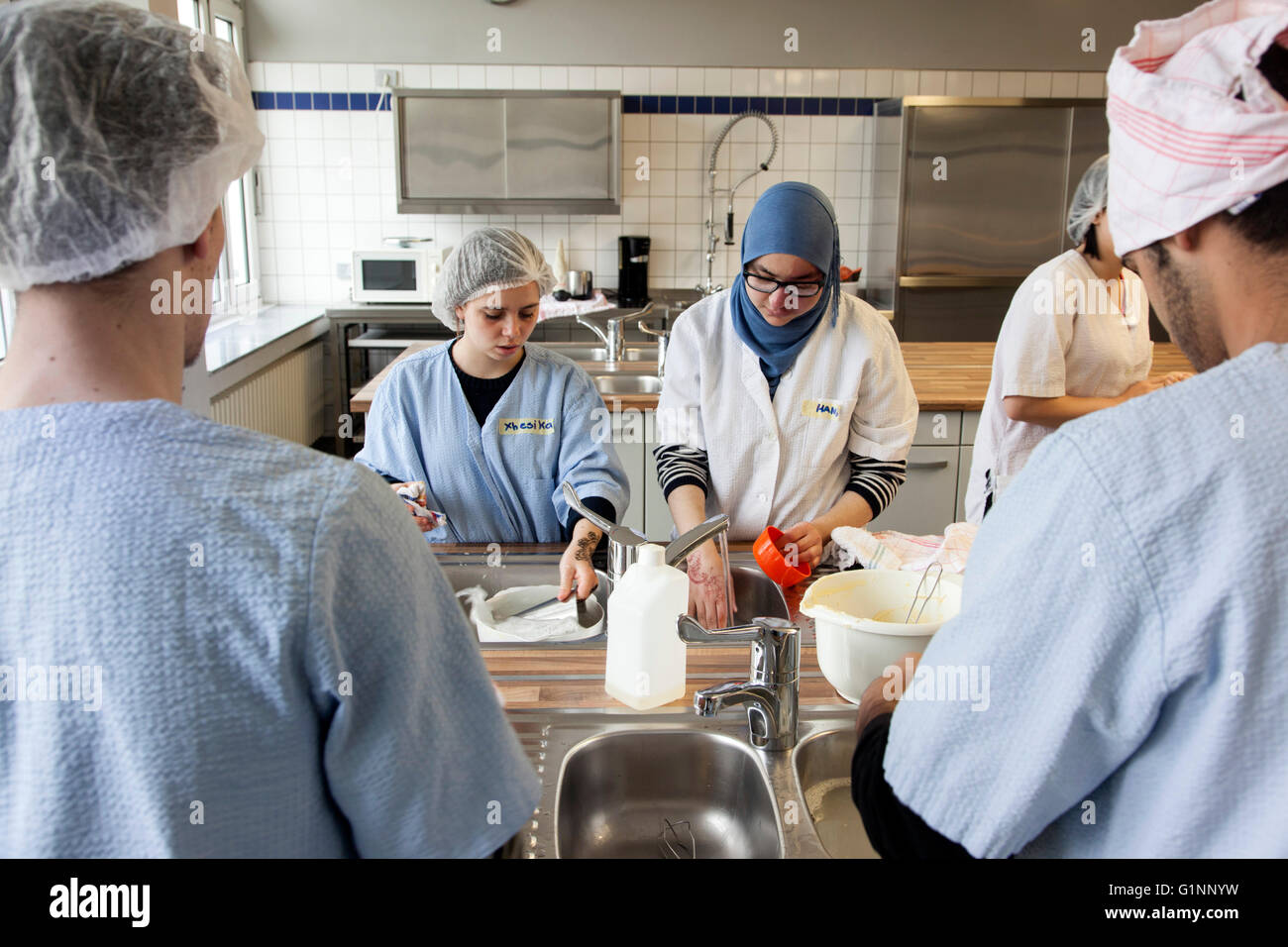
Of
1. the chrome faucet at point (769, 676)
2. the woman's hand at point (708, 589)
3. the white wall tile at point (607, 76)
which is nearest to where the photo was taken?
the chrome faucet at point (769, 676)

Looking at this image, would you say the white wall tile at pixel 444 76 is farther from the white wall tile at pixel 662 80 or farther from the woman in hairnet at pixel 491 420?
the woman in hairnet at pixel 491 420

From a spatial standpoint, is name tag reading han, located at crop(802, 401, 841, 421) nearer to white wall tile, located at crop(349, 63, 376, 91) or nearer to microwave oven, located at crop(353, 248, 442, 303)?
microwave oven, located at crop(353, 248, 442, 303)

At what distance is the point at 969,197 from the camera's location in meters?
4.99

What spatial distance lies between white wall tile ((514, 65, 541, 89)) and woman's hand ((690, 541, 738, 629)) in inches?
164

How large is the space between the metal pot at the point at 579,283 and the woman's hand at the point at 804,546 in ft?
12.0

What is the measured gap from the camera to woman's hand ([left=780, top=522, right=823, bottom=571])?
185 centimetres

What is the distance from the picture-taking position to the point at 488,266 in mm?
2211

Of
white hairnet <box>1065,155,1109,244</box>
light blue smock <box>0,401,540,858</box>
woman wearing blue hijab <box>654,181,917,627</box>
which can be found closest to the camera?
light blue smock <box>0,401,540,858</box>

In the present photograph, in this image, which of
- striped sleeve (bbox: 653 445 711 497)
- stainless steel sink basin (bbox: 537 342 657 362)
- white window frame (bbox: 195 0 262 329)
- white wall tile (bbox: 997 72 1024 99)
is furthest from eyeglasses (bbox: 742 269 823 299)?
white wall tile (bbox: 997 72 1024 99)

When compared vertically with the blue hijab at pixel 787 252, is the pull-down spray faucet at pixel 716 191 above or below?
above

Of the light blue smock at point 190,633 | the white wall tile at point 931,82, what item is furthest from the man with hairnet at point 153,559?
the white wall tile at point 931,82

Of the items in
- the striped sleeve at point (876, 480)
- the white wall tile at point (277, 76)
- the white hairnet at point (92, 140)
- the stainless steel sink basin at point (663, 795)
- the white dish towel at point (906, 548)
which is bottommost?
the stainless steel sink basin at point (663, 795)

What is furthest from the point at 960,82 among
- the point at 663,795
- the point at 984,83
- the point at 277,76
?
the point at 663,795

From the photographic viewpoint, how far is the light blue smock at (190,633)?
26.5 inches
